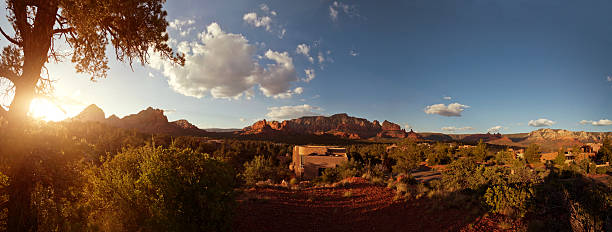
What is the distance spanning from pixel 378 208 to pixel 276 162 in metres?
37.6

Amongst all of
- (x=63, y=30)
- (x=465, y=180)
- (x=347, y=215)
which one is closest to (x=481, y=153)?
(x=465, y=180)

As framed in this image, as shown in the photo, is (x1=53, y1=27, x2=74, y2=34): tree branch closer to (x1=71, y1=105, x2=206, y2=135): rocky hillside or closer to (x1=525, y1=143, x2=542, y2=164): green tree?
(x1=525, y1=143, x2=542, y2=164): green tree

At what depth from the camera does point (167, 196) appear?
18.4 ft

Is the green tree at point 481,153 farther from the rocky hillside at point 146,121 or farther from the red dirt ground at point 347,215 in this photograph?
the rocky hillside at point 146,121

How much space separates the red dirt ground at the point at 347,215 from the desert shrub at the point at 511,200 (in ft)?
2.07

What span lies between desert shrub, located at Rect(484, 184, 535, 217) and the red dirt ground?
630 millimetres

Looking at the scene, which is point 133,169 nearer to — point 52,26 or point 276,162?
point 52,26

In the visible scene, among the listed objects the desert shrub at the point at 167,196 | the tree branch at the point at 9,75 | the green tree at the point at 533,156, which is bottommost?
the green tree at the point at 533,156

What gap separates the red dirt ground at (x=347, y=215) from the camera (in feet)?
27.6

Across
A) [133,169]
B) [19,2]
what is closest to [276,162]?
[133,169]

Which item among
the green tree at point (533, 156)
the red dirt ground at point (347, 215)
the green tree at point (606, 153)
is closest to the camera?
the red dirt ground at point (347, 215)

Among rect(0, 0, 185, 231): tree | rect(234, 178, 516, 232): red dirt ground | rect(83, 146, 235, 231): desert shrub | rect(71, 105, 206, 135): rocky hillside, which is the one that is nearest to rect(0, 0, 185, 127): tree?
rect(0, 0, 185, 231): tree

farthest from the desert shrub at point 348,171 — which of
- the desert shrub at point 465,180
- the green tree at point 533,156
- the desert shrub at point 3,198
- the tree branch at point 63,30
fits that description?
the green tree at point 533,156

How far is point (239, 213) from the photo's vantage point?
29.9 feet
